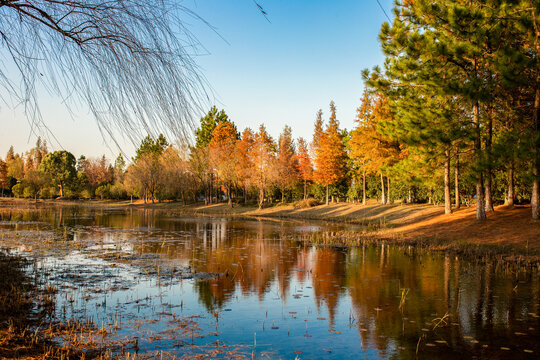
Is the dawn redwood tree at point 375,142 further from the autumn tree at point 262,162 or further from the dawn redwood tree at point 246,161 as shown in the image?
the dawn redwood tree at point 246,161

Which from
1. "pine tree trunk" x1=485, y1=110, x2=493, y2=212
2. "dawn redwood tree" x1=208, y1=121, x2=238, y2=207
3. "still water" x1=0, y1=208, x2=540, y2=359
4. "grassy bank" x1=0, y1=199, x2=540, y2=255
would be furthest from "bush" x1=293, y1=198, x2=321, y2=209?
"still water" x1=0, y1=208, x2=540, y2=359

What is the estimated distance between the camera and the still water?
6.40 m

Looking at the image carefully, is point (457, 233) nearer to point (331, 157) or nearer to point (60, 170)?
point (331, 157)

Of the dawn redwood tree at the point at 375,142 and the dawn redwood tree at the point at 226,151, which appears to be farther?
the dawn redwood tree at the point at 226,151

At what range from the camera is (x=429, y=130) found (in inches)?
736

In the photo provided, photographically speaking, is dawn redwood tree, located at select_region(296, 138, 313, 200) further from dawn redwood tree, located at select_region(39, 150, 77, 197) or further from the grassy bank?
dawn redwood tree, located at select_region(39, 150, 77, 197)

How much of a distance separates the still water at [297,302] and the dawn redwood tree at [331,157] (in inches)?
1122

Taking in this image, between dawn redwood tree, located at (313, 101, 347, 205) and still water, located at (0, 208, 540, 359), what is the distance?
2850 centimetres

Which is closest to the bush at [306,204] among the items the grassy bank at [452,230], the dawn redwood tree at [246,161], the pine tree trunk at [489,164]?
the dawn redwood tree at [246,161]

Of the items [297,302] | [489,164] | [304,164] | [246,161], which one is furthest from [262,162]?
[297,302]

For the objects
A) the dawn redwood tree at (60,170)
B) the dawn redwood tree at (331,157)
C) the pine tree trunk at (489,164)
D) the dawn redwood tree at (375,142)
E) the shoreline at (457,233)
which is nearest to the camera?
the shoreline at (457,233)

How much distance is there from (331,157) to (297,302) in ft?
120

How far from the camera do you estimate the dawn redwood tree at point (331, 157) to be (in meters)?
44.3

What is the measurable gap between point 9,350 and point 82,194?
83.0 meters
